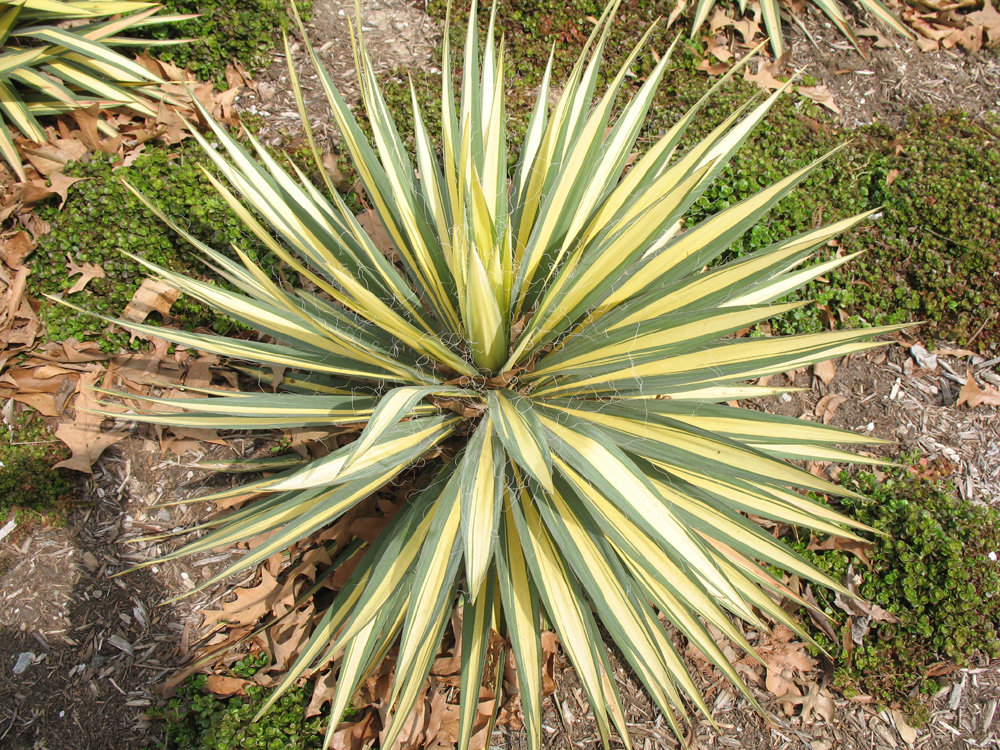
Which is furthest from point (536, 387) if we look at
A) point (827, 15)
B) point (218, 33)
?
point (827, 15)

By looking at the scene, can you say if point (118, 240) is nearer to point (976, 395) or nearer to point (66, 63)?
point (66, 63)

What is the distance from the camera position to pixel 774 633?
7.96 ft

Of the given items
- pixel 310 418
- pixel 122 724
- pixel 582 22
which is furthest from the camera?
pixel 582 22

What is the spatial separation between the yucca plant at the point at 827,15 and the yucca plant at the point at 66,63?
104 inches

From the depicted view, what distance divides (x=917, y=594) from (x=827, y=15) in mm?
3228

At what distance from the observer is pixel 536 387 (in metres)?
1.71

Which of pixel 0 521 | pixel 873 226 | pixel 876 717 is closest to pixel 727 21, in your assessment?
pixel 873 226

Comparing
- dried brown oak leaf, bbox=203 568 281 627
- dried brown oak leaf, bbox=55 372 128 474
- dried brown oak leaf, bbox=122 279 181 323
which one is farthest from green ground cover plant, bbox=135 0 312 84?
dried brown oak leaf, bbox=203 568 281 627

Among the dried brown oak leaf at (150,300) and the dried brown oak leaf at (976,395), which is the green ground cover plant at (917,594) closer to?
the dried brown oak leaf at (976,395)

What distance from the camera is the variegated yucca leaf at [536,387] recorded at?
4.87 feet

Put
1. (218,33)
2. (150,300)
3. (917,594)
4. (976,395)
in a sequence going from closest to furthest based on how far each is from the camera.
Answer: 1. (917,594)
2. (150,300)
3. (976,395)
4. (218,33)

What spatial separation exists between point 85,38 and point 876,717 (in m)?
4.36

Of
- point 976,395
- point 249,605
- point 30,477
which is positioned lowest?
point 249,605

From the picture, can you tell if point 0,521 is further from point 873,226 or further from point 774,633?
point 873,226
